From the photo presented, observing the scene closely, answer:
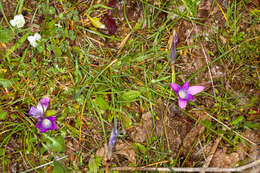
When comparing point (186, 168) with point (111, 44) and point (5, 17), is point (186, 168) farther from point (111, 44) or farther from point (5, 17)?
point (5, 17)

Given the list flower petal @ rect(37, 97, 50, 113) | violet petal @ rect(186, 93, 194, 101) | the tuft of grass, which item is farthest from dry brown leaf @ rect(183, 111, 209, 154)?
flower petal @ rect(37, 97, 50, 113)

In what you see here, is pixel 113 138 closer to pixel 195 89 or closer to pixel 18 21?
pixel 195 89

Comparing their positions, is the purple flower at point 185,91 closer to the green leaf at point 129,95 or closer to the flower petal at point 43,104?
the green leaf at point 129,95

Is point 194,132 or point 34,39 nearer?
point 34,39

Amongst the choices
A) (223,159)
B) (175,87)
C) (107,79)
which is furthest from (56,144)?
(223,159)

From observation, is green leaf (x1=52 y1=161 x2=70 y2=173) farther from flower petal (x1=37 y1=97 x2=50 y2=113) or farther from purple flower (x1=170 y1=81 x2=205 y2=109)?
purple flower (x1=170 y1=81 x2=205 y2=109)
